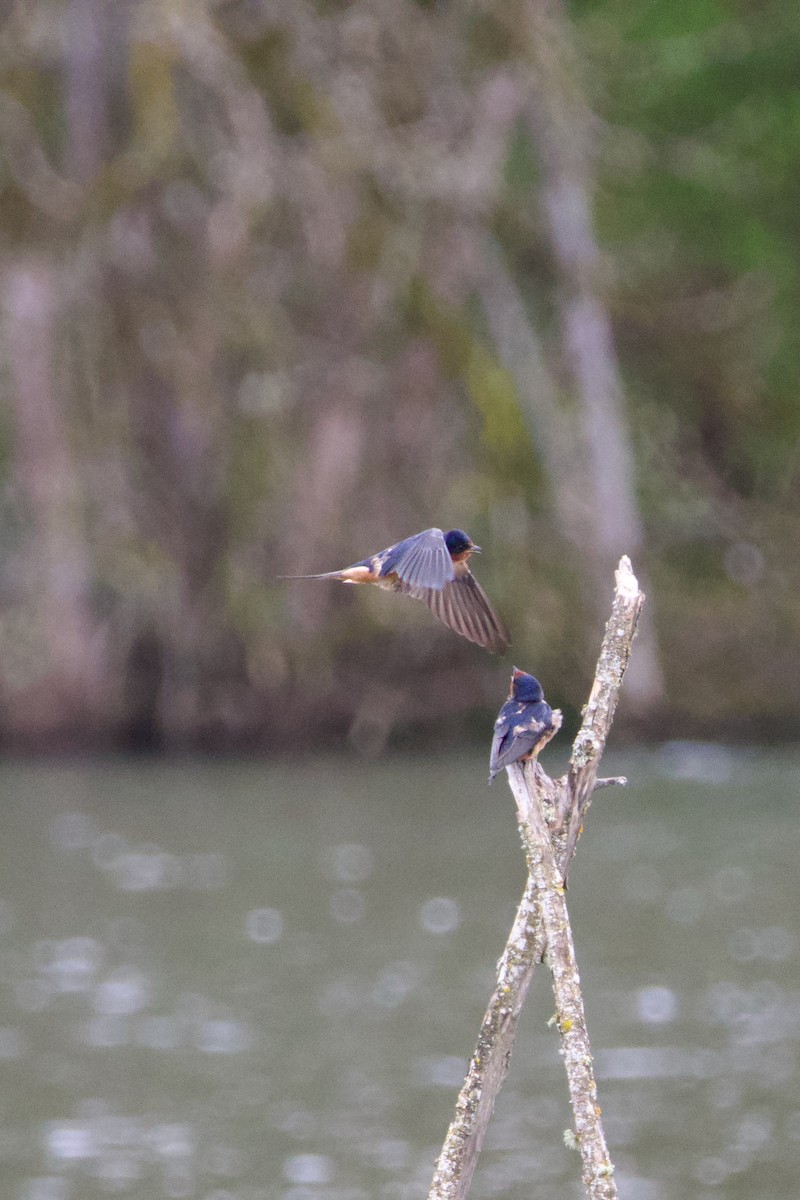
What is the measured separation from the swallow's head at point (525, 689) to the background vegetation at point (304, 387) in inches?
617

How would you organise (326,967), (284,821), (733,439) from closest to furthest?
(326,967) < (284,821) < (733,439)

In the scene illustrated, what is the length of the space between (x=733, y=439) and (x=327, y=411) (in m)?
6.79

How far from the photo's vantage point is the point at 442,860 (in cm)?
1792

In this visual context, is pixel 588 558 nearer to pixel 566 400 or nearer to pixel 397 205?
pixel 566 400

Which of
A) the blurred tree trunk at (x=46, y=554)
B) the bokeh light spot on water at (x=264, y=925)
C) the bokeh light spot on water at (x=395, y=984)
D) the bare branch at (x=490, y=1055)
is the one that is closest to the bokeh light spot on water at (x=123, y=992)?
the bokeh light spot on water at (x=264, y=925)

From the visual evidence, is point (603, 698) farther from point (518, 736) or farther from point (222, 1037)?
point (222, 1037)

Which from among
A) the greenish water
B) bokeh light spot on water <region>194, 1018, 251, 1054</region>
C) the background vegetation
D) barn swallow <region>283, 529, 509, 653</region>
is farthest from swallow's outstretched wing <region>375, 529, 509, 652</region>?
the background vegetation

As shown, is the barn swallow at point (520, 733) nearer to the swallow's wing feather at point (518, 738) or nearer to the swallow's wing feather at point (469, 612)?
the swallow's wing feather at point (518, 738)

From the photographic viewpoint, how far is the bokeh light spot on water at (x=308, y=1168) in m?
9.89

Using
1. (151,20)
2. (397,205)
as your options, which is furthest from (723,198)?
(151,20)

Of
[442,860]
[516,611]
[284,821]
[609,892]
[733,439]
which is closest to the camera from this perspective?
[609,892]

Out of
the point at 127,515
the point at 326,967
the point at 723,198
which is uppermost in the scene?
the point at 723,198

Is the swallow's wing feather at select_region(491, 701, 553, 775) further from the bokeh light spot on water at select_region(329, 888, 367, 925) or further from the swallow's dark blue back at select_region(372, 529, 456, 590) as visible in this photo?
the bokeh light spot on water at select_region(329, 888, 367, 925)

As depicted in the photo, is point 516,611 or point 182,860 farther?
point 516,611
